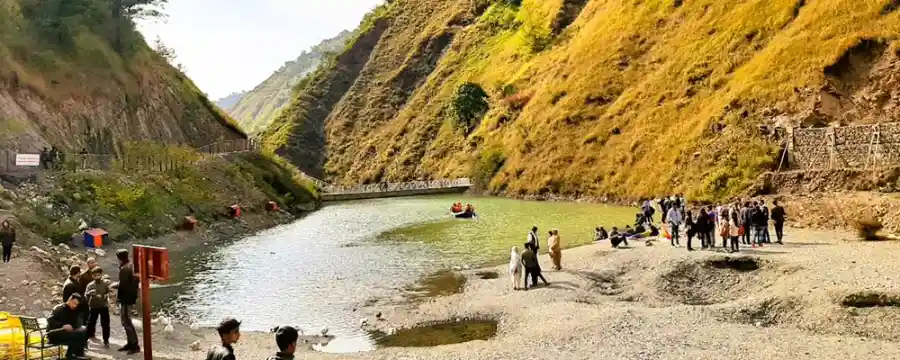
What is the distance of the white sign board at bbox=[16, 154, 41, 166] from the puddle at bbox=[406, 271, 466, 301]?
22.5m

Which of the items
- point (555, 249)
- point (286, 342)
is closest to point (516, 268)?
point (555, 249)

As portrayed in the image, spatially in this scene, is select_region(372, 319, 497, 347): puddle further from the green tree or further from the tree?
the green tree

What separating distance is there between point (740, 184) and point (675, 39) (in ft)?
109

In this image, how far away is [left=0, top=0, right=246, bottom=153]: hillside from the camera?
4334cm

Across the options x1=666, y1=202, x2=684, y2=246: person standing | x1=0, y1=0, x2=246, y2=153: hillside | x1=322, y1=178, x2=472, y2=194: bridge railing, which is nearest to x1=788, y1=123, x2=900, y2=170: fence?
x1=666, y1=202, x2=684, y2=246: person standing

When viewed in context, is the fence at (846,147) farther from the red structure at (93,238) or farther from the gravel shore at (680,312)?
the red structure at (93,238)

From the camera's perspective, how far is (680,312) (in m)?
18.6

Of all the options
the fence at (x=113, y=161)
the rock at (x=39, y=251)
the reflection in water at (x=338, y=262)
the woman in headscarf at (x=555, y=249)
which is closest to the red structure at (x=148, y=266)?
the reflection in water at (x=338, y=262)

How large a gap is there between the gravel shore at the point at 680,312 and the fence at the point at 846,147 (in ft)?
56.4

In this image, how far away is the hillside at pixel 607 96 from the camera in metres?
54.3

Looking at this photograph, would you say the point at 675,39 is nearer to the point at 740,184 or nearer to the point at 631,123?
the point at 631,123

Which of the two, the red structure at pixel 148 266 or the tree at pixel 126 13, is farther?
the tree at pixel 126 13

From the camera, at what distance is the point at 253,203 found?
176 feet

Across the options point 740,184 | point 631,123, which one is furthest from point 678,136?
point 740,184
